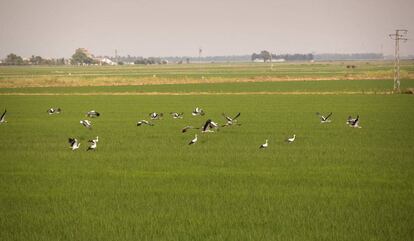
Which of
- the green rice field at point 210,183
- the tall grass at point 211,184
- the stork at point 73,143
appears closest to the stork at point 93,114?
the green rice field at point 210,183

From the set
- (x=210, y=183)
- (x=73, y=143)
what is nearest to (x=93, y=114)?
(x=73, y=143)

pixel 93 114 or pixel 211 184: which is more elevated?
pixel 211 184

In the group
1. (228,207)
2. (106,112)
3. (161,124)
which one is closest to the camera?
(228,207)

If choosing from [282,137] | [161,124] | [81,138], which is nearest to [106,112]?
[161,124]

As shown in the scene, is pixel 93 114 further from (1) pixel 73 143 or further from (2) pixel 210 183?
(2) pixel 210 183

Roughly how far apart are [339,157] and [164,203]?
23.9ft

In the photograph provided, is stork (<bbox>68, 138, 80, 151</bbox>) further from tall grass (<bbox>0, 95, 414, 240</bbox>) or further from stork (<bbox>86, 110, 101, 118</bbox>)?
stork (<bbox>86, 110, 101, 118</bbox>)

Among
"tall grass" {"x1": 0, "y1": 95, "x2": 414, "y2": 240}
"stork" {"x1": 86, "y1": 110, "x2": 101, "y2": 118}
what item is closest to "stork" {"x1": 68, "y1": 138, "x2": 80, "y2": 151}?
"tall grass" {"x1": 0, "y1": 95, "x2": 414, "y2": 240}

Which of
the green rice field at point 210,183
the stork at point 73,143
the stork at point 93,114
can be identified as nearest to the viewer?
the green rice field at point 210,183

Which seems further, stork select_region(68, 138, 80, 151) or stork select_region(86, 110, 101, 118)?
stork select_region(86, 110, 101, 118)

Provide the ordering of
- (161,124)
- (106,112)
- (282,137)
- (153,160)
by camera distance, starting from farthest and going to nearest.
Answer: (106,112)
(161,124)
(282,137)
(153,160)

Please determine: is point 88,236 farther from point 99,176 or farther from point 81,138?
point 81,138

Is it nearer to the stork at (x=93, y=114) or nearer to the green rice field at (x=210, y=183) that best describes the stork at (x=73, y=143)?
the green rice field at (x=210, y=183)

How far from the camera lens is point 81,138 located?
75.0ft
